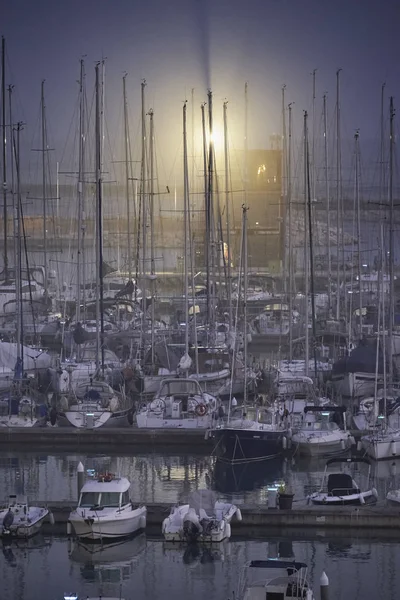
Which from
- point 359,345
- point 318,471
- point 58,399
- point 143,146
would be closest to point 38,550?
point 318,471

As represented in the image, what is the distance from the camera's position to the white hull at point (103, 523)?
13.6 metres

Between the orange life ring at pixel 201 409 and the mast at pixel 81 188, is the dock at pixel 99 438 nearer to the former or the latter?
the orange life ring at pixel 201 409

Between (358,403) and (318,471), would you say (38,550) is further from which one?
(358,403)

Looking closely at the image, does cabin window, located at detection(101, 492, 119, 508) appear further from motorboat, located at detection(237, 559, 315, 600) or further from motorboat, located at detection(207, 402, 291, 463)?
motorboat, located at detection(207, 402, 291, 463)

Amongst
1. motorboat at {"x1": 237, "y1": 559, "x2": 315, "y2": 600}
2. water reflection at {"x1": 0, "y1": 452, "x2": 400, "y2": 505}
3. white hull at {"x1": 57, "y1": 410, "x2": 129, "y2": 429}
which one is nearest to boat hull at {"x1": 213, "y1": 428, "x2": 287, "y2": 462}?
water reflection at {"x1": 0, "y1": 452, "x2": 400, "y2": 505}

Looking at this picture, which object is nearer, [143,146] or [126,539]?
[126,539]

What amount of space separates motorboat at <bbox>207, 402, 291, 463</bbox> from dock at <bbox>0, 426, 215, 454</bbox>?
72cm

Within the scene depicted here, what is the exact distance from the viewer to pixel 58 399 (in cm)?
2030

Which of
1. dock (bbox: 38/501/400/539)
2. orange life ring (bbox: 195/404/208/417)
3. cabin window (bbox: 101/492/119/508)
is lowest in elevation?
dock (bbox: 38/501/400/539)

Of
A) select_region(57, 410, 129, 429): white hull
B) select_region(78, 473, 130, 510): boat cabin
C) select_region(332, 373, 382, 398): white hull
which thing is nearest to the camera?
select_region(78, 473, 130, 510): boat cabin

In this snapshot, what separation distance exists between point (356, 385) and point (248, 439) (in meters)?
4.05

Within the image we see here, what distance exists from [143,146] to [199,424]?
11399mm

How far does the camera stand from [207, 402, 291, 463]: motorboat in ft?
56.6

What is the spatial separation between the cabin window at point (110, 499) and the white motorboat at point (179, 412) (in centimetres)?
484
